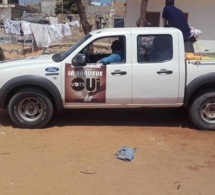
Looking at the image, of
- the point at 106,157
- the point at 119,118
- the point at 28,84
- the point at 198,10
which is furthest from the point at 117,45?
the point at 198,10

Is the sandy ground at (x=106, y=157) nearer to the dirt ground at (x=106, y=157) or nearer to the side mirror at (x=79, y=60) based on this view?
the dirt ground at (x=106, y=157)

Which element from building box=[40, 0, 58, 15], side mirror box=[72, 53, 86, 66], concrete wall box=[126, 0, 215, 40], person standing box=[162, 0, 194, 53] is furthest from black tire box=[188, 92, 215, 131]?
building box=[40, 0, 58, 15]

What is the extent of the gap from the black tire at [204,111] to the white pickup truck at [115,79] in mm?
17

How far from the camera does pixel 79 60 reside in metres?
6.27

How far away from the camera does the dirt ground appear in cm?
438

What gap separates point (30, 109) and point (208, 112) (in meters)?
3.12

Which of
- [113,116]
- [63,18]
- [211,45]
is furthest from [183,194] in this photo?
[63,18]

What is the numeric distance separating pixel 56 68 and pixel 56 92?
405mm

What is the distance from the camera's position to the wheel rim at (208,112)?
21.8 ft

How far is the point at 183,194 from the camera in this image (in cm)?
423

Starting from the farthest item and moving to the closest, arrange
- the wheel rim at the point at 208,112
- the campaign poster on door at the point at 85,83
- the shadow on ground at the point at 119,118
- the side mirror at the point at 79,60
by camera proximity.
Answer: the shadow on ground at the point at 119,118
the wheel rim at the point at 208,112
the campaign poster on door at the point at 85,83
the side mirror at the point at 79,60

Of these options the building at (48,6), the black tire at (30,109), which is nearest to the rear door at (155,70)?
the black tire at (30,109)

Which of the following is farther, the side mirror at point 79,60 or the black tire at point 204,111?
the black tire at point 204,111

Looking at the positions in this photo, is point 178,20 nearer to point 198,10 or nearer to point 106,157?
point 106,157
